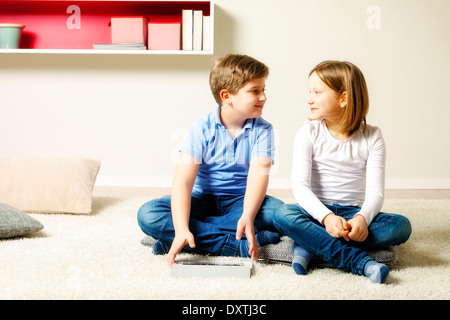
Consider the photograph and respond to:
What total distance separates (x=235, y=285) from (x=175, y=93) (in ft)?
6.13

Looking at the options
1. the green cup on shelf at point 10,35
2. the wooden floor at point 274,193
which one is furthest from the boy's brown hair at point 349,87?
the green cup on shelf at point 10,35

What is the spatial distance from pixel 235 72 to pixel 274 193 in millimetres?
1350

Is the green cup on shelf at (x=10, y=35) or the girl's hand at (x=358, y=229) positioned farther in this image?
the green cup on shelf at (x=10, y=35)

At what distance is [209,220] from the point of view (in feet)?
5.45

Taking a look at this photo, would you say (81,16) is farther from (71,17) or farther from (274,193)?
(274,193)

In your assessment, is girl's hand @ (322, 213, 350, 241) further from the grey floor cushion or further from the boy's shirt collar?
the boy's shirt collar

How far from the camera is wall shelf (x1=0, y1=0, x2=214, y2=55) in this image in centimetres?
294

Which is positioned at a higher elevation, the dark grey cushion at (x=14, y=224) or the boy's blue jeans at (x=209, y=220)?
the boy's blue jeans at (x=209, y=220)

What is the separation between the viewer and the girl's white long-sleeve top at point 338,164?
1564 mm

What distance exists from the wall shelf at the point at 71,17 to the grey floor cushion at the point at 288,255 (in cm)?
171

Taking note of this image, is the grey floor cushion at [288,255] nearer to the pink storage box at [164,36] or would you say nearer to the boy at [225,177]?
A: the boy at [225,177]

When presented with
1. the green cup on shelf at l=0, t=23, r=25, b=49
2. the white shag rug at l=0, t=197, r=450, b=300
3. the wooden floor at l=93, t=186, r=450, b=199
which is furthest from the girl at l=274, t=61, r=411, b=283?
the green cup on shelf at l=0, t=23, r=25, b=49
